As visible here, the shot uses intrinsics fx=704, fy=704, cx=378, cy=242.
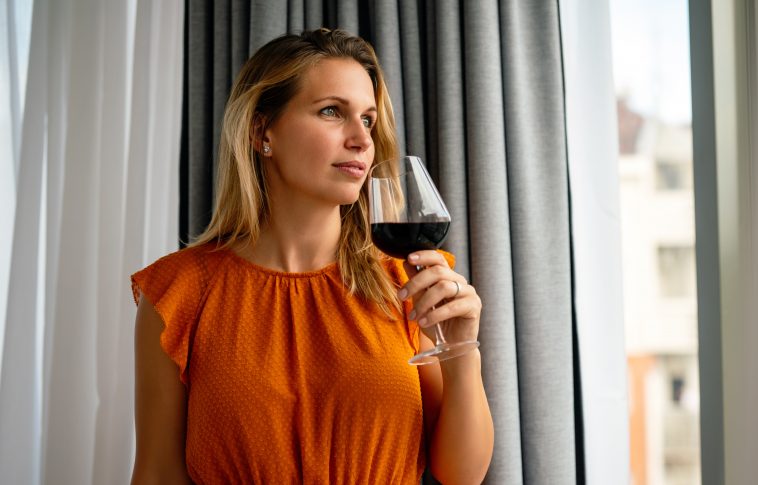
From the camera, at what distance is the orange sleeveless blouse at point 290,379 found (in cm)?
140

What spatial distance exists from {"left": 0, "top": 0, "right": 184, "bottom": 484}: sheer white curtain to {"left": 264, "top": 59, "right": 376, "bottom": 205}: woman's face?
27.2 inches

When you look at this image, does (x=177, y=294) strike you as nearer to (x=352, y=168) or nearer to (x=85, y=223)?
(x=352, y=168)

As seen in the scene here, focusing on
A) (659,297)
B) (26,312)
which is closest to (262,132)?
(26,312)

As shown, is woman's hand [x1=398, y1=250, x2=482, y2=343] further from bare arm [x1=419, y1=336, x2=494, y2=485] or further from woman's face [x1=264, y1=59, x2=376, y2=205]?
woman's face [x1=264, y1=59, x2=376, y2=205]

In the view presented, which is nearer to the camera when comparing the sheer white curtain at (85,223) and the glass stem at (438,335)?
the glass stem at (438,335)

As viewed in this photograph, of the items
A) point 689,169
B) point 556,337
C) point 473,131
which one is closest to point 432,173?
point 473,131

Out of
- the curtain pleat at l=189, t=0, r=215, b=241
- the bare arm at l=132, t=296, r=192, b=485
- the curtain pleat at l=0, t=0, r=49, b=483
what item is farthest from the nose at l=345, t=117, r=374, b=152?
the curtain pleat at l=0, t=0, r=49, b=483

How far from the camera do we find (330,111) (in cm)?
150

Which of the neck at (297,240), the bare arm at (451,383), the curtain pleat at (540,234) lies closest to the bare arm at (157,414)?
the neck at (297,240)

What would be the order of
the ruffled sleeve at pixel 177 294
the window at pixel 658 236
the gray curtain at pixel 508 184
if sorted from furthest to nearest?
the window at pixel 658 236 < the gray curtain at pixel 508 184 < the ruffled sleeve at pixel 177 294

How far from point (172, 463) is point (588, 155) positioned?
48.6 inches

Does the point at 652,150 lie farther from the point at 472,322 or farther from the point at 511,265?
the point at 472,322

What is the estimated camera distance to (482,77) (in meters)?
1.73

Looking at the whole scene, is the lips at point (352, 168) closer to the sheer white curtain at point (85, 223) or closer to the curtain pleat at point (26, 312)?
the sheer white curtain at point (85, 223)
